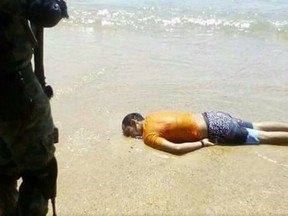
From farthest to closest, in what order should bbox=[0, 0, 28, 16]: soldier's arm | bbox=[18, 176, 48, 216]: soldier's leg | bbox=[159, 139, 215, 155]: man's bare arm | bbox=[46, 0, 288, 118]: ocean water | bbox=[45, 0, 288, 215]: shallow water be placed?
bbox=[46, 0, 288, 118]: ocean water < bbox=[159, 139, 215, 155]: man's bare arm < bbox=[45, 0, 288, 215]: shallow water < bbox=[18, 176, 48, 216]: soldier's leg < bbox=[0, 0, 28, 16]: soldier's arm

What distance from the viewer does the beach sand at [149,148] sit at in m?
3.48

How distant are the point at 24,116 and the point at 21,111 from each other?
0.03 metres

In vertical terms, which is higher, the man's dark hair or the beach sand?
the man's dark hair

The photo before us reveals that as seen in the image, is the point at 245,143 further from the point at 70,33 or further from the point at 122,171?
the point at 70,33

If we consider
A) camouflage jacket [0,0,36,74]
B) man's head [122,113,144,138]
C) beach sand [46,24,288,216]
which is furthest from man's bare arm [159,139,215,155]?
camouflage jacket [0,0,36,74]

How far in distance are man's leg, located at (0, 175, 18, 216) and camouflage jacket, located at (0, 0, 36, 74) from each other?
61 cm

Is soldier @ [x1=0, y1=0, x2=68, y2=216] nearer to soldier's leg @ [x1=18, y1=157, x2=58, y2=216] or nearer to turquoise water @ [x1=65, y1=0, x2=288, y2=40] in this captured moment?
soldier's leg @ [x1=18, y1=157, x2=58, y2=216]

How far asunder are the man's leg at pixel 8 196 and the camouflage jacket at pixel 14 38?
61 centimetres

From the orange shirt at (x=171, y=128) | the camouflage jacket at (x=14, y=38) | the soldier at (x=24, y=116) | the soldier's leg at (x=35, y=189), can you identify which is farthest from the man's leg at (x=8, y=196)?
the orange shirt at (x=171, y=128)

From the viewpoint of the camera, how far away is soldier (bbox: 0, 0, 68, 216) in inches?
85.9

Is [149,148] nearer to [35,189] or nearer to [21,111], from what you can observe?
[35,189]

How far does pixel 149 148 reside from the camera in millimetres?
4430

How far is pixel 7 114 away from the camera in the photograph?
7.47ft

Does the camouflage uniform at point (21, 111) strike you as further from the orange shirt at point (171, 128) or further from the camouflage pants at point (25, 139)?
the orange shirt at point (171, 128)
